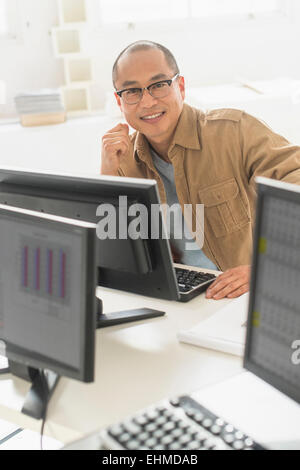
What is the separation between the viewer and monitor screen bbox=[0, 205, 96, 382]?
1.11m

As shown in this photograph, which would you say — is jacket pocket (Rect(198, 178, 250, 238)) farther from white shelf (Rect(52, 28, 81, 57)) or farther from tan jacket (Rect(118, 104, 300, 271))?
Result: white shelf (Rect(52, 28, 81, 57))

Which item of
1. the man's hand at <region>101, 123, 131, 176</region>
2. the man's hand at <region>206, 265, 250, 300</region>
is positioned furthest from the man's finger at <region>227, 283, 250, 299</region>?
the man's hand at <region>101, 123, 131, 176</region>

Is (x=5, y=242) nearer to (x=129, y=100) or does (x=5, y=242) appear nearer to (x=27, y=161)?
(x=129, y=100)

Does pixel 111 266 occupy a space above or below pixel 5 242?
below

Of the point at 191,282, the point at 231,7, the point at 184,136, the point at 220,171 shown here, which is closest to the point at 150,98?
the point at 184,136

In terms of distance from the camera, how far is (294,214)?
1.01m

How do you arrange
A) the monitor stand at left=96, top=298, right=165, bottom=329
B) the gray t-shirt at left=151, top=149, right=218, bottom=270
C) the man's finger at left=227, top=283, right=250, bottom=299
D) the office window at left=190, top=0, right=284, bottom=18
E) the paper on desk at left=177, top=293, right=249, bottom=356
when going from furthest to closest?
the office window at left=190, top=0, right=284, bottom=18, the gray t-shirt at left=151, top=149, right=218, bottom=270, the man's finger at left=227, top=283, right=250, bottom=299, the monitor stand at left=96, top=298, right=165, bottom=329, the paper on desk at left=177, top=293, right=249, bottom=356

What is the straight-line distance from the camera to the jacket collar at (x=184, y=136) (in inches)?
86.2

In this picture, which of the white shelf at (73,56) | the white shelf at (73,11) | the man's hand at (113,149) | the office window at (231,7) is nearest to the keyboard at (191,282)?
the man's hand at (113,149)

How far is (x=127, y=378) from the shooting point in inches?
52.0

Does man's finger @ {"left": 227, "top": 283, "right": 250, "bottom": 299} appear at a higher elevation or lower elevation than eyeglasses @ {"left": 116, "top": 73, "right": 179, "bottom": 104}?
lower

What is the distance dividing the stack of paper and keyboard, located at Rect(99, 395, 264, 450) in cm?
223

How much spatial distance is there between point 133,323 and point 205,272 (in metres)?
0.37
